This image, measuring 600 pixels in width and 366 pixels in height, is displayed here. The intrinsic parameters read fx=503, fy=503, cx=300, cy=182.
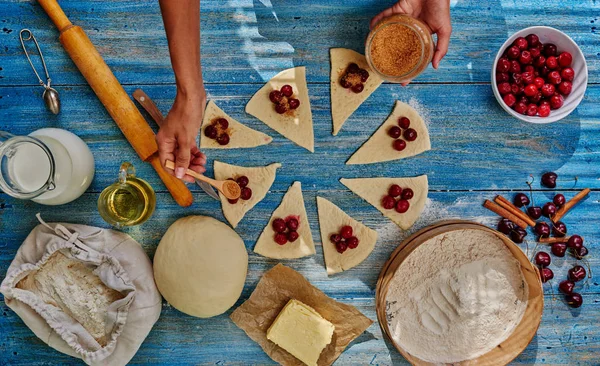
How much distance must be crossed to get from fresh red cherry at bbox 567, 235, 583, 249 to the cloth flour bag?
5.68ft

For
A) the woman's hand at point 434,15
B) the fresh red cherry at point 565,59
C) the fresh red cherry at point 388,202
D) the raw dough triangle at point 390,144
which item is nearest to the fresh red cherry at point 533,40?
the fresh red cherry at point 565,59

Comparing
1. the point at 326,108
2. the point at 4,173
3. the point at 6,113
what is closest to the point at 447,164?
the point at 326,108

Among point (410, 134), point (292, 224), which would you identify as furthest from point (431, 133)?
point (292, 224)

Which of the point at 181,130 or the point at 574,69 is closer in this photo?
the point at 181,130

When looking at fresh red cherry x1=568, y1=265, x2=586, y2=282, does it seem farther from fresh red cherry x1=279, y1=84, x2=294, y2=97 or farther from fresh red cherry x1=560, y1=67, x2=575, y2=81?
fresh red cherry x1=279, y1=84, x2=294, y2=97

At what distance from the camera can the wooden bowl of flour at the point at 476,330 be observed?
193cm

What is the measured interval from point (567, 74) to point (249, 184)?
1.35m

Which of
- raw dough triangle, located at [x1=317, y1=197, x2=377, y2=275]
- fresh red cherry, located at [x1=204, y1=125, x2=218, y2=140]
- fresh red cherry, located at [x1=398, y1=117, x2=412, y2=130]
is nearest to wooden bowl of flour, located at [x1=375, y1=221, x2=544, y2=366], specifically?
raw dough triangle, located at [x1=317, y1=197, x2=377, y2=275]

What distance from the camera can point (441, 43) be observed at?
6.32 feet

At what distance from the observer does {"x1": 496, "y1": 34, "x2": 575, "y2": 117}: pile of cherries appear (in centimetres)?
201

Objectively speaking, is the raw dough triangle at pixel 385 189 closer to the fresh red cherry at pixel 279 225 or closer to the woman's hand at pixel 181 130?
the fresh red cherry at pixel 279 225

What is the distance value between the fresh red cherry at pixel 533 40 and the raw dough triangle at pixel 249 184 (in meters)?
1.13

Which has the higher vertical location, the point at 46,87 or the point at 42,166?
the point at 46,87

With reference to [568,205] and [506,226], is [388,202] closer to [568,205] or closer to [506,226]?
[506,226]
